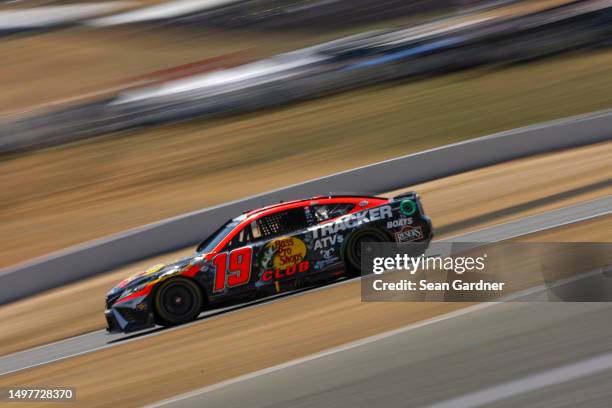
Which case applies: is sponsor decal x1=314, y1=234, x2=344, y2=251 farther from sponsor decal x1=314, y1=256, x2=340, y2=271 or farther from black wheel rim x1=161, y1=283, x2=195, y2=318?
black wheel rim x1=161, y1=283, x2=195, y2=318

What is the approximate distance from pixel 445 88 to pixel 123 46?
17.4m

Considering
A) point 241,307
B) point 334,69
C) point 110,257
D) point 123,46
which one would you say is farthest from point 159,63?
point 241,307

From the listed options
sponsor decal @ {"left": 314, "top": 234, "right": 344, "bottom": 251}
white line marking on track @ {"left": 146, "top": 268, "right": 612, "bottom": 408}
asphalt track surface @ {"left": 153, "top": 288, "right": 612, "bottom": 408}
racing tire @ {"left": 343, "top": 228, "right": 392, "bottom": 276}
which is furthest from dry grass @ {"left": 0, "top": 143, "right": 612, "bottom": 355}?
asphalt track surface @ {"left": 153, "top": 288, "right": 612, "bottom": 408}

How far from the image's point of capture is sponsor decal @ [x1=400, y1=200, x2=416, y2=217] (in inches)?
438

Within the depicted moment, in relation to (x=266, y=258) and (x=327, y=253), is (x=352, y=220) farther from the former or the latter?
(x=266, y=258)

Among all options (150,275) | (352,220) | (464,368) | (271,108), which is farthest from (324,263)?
(271,108)

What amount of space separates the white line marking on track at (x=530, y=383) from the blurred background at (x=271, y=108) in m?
14.0

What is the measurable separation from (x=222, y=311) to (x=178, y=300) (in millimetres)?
746

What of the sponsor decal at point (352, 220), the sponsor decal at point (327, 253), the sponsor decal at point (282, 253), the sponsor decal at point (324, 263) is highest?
the sponsor decal at point (352, 220)

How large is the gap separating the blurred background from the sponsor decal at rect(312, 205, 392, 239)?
8960 mm

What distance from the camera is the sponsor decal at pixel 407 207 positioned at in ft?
36.5

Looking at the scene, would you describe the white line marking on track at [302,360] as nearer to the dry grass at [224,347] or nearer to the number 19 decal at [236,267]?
the dry grass at [224,347]

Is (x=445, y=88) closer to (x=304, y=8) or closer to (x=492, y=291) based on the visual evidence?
(x=304, y=8)

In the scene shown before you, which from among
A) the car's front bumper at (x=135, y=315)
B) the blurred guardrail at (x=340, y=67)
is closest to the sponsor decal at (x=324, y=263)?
the car's front bumper at (x=135, y=315)
